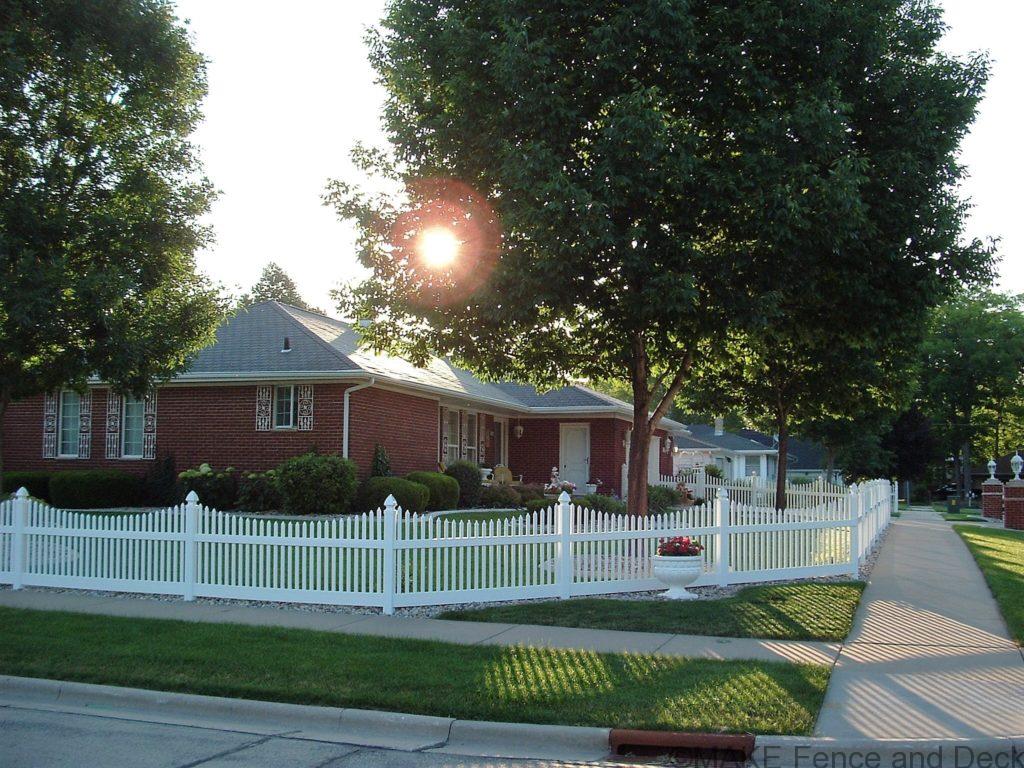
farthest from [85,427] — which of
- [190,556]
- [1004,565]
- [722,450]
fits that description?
[722,450]

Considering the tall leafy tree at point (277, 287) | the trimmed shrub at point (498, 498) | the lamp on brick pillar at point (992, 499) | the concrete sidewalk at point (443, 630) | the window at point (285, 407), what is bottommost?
the lamp on brick pillar at point (992, 499)

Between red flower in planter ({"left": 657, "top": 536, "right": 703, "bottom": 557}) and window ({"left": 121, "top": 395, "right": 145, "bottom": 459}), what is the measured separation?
15.7 meters

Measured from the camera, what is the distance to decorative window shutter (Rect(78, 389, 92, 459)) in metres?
23.5

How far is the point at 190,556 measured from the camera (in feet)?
38.2

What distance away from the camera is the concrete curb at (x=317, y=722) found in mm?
6434

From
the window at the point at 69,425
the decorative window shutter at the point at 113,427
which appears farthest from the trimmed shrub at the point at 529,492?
the window at the point at 69,425

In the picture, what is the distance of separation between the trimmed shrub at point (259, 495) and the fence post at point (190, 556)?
8773mm

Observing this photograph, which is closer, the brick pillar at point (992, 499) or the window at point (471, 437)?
the window at point (471, 437)

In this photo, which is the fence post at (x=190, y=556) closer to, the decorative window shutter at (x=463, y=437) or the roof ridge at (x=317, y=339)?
the roof ridge at (x=317, y=339)

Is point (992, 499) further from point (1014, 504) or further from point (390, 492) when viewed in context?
point (390, 492)

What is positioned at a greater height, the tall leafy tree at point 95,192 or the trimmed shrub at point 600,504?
the tall leafy tree at point 95,192

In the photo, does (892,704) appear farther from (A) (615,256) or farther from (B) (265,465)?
(B) (265,465)

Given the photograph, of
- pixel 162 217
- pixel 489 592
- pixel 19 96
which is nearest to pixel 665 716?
pixel 489 592

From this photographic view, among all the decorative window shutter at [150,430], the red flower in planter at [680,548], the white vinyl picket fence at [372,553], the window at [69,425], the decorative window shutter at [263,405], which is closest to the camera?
the white vinyl picket fence at [372,553]
